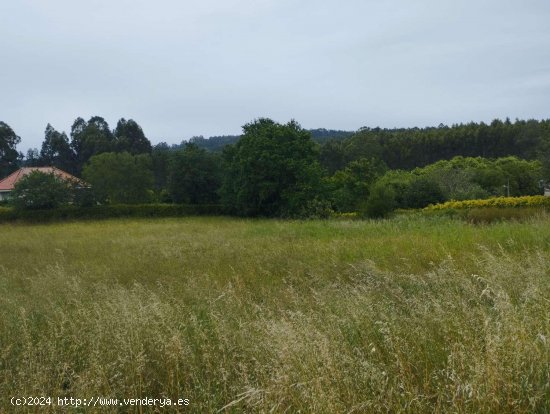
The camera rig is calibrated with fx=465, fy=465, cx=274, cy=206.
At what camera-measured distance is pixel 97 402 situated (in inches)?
126

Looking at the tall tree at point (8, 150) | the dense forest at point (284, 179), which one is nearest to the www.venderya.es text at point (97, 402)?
the dense forest at point (284, 179)

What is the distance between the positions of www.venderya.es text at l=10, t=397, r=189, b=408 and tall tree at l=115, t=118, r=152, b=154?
7108cm

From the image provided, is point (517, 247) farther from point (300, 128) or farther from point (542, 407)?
point (300, 128)

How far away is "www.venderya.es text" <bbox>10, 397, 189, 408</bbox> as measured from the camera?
319 centimetres

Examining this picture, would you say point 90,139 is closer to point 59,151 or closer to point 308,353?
point 59,151

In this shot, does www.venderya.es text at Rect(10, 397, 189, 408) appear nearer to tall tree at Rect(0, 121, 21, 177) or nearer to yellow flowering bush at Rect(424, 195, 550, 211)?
yellow flowering bush at Rect(424, 195, 550, 211)

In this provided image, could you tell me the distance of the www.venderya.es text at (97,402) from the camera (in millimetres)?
3191

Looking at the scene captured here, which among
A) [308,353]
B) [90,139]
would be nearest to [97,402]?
[308,353]

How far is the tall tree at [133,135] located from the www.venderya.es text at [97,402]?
71078 mm

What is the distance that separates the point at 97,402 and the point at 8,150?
2948 inches

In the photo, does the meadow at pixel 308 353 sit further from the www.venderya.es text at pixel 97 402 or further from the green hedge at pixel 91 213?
the green hedge at pixel 91 213

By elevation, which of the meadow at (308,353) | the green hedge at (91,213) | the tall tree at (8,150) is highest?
the tall tree at (8,150)

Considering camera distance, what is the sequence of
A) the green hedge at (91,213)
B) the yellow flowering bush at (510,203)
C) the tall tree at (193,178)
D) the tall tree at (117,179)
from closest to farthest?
the yellow flowering bush at (510,203) < the green hedge at (91,213) < the tall tree at (117,179) < the tall tree at (193,178)

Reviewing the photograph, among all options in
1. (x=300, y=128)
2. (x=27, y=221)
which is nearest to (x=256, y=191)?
(x=300, y=128)
